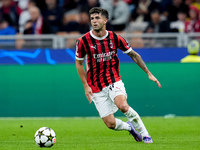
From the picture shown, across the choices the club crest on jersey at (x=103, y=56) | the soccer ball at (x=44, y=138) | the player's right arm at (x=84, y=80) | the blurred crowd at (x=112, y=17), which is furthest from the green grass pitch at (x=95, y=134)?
the blurred crowd at (x=112, y=17)

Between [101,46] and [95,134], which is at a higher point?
[101,46]

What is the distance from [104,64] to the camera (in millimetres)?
9469

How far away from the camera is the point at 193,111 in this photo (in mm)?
15367

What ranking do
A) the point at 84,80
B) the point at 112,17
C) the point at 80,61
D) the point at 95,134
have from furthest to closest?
the point at 112,17
the point at 95,134
the point at 80,61
the point at 84,80

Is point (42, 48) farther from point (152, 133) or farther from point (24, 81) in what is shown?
point (152, 133)

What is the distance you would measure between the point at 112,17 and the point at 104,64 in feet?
29.0

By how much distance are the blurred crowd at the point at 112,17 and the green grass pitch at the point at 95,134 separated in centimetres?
395

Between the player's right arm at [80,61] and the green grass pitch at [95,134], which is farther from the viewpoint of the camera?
the player's right arm at [80,61]

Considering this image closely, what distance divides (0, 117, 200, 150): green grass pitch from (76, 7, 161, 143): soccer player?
540 millimetres

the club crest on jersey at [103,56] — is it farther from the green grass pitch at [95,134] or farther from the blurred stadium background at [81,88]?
the blurred stadium background at [81,88]

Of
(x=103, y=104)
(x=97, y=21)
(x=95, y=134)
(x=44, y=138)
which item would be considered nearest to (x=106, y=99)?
(x=103, y=104)

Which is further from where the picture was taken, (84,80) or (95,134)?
(95,134)

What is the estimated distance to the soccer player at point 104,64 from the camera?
367 inches

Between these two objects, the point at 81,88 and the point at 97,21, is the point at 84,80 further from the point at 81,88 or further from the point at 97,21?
the point at 81,88
